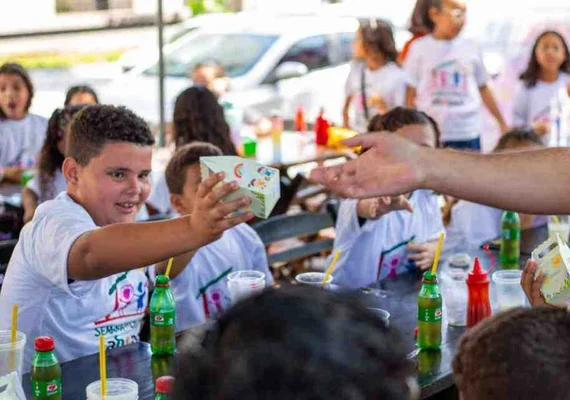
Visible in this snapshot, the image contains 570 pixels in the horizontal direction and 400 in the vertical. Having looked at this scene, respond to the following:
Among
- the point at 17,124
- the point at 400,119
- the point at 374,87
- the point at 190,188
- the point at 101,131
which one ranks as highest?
the point at 101,131

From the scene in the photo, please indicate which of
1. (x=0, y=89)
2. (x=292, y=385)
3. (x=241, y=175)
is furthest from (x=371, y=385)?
(x=0, y=89)

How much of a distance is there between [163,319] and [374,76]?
5174 mm

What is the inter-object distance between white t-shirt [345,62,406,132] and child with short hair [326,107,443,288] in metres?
3.20

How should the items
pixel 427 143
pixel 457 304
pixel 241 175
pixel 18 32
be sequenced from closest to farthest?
pixel 241 175, pixel 457 304, pixel 427 143, pixel 18 32

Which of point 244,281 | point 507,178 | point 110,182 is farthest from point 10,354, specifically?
point 507,178

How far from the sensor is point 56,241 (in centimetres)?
314

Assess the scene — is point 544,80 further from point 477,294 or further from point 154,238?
point 154,238

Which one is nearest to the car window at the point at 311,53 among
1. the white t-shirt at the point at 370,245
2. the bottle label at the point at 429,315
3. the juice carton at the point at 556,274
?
the white t-shirt at the point at 370,245

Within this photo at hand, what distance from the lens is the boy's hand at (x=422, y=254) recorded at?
175 inches

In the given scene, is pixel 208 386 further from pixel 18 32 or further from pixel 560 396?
pixel 18 32

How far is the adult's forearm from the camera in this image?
7.98 ft

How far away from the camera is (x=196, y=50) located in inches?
413

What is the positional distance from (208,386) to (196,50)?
31.2ft

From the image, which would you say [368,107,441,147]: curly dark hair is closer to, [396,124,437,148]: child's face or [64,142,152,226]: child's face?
[396,124,437,148]: child's face
